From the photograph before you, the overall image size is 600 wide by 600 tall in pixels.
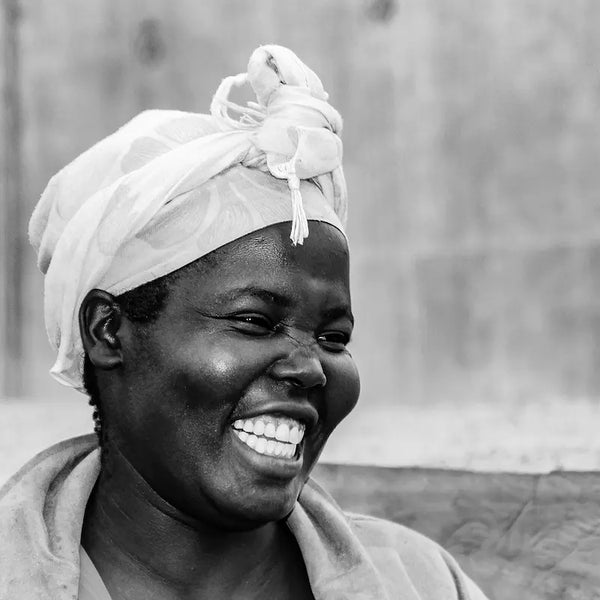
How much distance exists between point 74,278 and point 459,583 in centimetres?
97

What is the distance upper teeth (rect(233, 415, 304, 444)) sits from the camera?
6.47 feet

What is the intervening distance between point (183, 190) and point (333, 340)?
1.24 feet

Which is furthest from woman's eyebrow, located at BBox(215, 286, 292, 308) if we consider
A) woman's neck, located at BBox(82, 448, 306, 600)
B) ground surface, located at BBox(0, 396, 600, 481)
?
ground surface, located at BBox(0, 396, 600, 481)

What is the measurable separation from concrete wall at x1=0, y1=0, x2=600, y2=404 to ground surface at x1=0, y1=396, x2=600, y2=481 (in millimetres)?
133

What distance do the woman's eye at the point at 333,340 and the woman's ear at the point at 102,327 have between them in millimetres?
354

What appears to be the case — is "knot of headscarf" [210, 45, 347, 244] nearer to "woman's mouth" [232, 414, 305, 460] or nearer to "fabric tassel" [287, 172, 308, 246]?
"fabric tassel" [287, 172, 308, 246]

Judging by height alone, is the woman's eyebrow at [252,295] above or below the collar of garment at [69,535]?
above

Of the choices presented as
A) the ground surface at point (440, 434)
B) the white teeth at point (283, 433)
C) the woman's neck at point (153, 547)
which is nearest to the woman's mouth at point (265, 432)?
the white teeth at point (283, 433)

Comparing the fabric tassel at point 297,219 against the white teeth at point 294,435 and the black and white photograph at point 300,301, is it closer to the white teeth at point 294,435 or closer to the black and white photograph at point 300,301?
the black and white photograph at point 300,301

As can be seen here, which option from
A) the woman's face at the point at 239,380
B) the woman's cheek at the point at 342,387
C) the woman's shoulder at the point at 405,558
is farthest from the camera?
the woman's shoulder at the point at 405,558

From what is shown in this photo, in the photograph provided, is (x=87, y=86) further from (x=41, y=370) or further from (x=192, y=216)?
(x=192, y=216)

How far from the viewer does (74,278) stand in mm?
2086

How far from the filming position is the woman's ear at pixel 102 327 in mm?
2090

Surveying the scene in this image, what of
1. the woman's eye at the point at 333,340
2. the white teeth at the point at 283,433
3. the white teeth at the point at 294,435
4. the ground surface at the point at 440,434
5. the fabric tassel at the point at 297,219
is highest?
the fabric tassel at the point at 297,219
